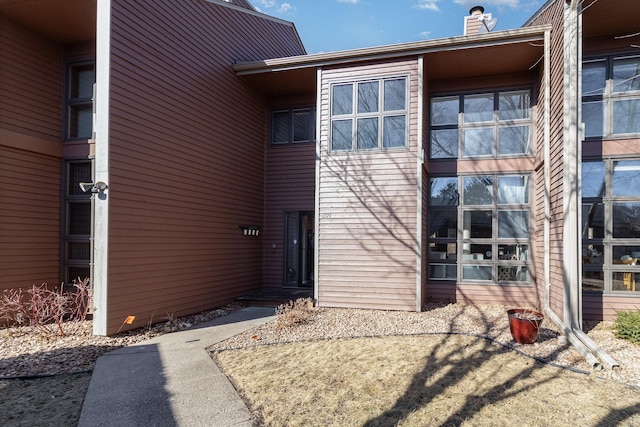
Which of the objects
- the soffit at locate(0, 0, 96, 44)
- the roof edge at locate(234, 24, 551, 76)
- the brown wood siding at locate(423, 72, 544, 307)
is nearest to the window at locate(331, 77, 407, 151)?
the roof edge at locate(234, 24, 551, 76)

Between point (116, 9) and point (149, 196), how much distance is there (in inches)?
111

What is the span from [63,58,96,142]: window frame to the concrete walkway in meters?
4.33

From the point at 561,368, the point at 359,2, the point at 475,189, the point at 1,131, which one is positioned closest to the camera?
the point at 561,368

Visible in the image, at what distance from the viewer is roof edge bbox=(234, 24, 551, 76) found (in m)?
6.41

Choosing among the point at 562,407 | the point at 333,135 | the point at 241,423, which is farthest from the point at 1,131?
the point at 562,407

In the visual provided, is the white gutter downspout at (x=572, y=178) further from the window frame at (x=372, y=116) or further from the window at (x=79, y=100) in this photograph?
the window at (x=79, y=100)

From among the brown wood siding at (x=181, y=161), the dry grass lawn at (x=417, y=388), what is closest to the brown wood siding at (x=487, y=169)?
the dry grass lawn at (x=417, y=388)

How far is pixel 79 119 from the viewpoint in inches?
279

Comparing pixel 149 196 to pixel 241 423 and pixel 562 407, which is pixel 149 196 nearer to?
pixel 241 423

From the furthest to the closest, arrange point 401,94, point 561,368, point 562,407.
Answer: point 401,94 → point 561,368 → point 562,407

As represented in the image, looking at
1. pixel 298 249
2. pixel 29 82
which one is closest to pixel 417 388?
pixel 298 249

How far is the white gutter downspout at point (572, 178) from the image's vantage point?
17.7 feet

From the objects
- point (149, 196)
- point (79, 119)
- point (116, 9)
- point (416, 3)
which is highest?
point (416, 3)

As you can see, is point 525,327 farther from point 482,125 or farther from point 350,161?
point 482,125
